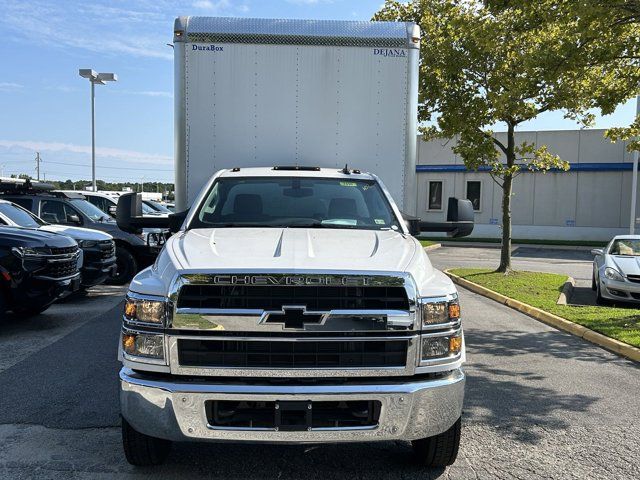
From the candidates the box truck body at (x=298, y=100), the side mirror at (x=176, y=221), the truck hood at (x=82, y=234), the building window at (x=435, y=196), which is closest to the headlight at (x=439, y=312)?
the side mirror at (x=176, y=221)

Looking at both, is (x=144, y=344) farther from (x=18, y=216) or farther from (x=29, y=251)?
(x=18, y=216)

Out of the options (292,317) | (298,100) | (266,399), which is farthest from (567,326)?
(266,399)

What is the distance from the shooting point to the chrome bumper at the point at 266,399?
3045mm

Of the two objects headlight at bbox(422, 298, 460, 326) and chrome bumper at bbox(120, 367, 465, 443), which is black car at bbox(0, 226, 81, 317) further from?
headlight at bbox(422, 298, 460, 326)

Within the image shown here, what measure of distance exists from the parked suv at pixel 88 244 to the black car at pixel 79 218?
1.44 metres

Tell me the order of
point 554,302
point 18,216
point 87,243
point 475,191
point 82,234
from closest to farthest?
point 18,216, point 87,243, point 82,234, point 554,302, point 475,191

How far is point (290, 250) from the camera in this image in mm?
3564

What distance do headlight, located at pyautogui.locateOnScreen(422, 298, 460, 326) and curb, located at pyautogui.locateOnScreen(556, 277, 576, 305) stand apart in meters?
7.91

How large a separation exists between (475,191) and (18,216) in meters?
25.0

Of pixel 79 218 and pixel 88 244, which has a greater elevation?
pixel 79 218

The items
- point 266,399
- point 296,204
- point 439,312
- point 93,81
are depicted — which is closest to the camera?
point 266,399

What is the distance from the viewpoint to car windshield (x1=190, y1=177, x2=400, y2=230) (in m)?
4.58

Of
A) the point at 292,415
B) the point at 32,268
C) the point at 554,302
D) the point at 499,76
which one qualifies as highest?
the point at 499,76

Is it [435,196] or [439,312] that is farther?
[435,196]
